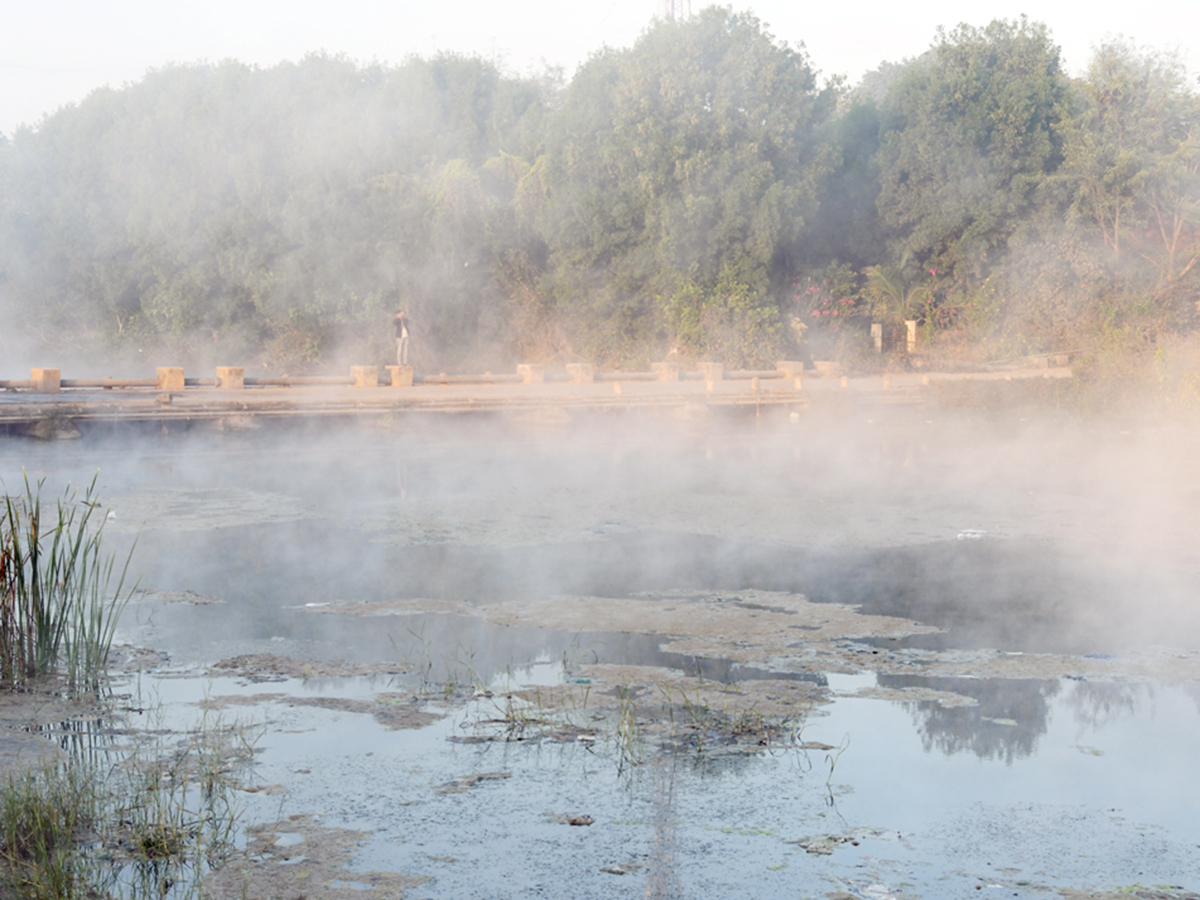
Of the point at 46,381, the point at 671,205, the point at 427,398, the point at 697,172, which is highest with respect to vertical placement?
the point at 697,172

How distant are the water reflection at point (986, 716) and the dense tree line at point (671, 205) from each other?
1851 cm

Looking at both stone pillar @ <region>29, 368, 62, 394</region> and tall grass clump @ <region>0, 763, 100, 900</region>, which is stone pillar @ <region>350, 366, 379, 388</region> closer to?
stone pillar @ <region>29, 368, 62, 394</region>

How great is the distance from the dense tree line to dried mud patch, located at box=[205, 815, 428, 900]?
70.5ft

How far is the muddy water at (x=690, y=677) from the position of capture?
4.09m

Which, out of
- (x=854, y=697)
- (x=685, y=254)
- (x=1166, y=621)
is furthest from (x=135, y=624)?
(x=685, y=254)

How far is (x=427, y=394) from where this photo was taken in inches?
778

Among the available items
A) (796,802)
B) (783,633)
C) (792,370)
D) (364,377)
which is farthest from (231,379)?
(796,802)

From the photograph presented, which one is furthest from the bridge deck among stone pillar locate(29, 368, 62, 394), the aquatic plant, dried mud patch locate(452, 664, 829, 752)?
the aquatic plant

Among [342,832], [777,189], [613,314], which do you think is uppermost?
[777,189]

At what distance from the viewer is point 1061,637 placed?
22.6ft

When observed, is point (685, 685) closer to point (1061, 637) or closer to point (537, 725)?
point (537, 725)

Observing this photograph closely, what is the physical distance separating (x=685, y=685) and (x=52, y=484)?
9.17 m

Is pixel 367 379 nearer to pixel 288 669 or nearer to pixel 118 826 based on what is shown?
pixel 288 669

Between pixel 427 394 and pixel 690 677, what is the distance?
565 inches
